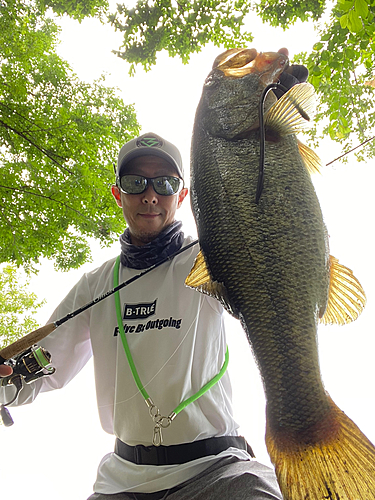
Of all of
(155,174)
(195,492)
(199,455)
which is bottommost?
(195,492)

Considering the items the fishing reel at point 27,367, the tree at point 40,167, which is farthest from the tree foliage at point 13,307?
the fishing reel at point 27,367

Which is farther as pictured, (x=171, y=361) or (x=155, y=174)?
(x=155, y=174)

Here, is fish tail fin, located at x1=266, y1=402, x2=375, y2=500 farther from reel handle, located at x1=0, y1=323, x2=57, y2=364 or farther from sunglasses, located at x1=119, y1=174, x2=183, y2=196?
reel handle, located at x1=0, y1=323, x2=57, y2=364

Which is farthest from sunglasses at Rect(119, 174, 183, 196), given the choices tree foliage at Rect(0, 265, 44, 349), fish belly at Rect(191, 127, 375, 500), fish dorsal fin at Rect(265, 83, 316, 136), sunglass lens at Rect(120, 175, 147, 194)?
tree foliage at Rect(0, 265, 44, 349)

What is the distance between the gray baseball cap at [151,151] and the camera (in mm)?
1969

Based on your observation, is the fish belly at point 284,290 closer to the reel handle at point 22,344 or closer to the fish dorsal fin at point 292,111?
the fish dorsal fin at point 292,111

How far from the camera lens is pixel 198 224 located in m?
1.05

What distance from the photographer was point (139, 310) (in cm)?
188

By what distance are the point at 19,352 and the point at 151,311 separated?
2.29 feet

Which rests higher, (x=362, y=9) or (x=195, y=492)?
(x=362, y=9)

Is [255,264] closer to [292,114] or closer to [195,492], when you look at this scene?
[292,114]

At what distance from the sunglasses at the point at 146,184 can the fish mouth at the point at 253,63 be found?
60cm

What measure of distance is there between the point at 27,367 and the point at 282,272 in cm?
147

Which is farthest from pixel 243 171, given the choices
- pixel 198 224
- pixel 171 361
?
pixel 171 361
